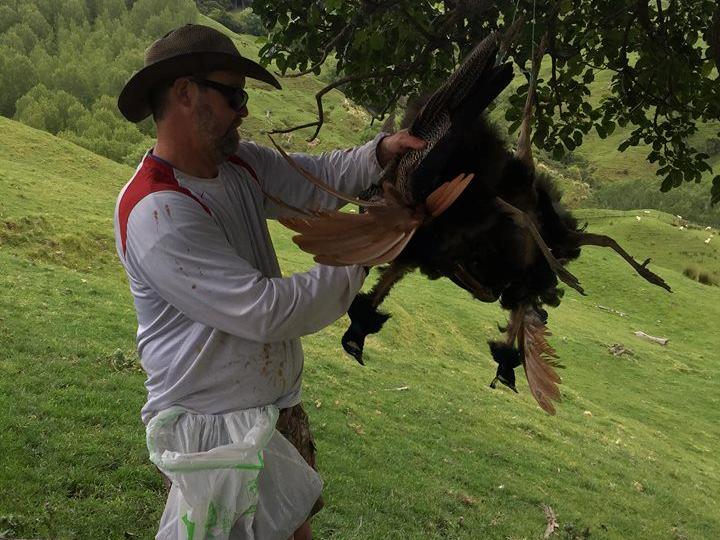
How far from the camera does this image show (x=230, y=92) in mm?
2211

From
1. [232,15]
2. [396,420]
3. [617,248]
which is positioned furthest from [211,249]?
[232,15]

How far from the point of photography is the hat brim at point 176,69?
2.13m

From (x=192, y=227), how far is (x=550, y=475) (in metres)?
7.88

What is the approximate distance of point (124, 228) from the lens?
6.77 ft

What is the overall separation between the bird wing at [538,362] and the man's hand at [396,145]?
660 millimetres

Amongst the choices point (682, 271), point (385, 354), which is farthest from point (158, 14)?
point (385, 354)

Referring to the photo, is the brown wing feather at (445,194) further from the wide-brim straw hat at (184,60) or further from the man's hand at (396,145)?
the wide-brim straw hat at (184,60)

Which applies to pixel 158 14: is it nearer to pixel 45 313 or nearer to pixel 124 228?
pixel 45 313

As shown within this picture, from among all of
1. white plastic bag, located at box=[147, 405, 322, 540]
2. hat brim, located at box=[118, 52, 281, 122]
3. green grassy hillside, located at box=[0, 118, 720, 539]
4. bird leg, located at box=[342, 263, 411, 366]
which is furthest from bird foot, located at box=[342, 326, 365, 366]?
green grassy hillside, located at box=[0, 118, 720, 539]

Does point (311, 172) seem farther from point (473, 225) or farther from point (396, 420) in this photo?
point (396, 420)

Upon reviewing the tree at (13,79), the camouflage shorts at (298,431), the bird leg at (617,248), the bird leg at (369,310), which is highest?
the bird leg at (617,248)

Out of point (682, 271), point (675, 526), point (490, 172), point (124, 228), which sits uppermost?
point (490, 172)

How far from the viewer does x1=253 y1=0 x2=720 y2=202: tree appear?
368 centimetres

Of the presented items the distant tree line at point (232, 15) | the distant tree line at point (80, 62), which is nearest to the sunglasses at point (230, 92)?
the distant tree line at point (80, 62)
